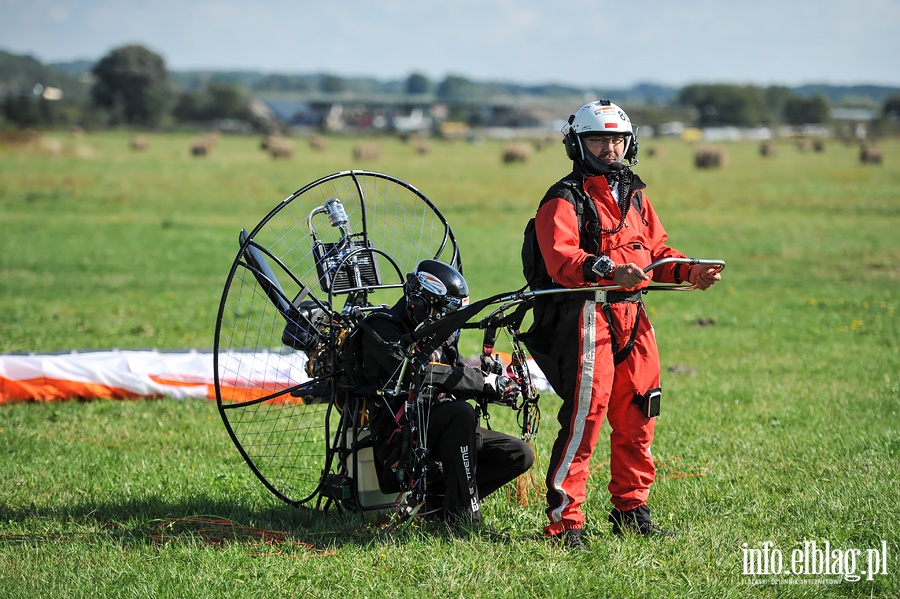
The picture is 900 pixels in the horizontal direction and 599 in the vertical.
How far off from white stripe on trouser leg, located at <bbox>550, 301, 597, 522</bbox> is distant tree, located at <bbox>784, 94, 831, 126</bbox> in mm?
93281

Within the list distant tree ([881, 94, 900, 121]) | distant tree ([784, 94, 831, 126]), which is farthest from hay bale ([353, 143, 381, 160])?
distant tree ([881, 94, 900, 121])

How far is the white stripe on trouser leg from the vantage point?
16.8 feet

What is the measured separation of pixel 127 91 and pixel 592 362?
93.1 meters

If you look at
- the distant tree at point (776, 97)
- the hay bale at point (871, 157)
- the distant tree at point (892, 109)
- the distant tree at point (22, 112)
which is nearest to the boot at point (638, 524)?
the hay bale at point (871, 157)

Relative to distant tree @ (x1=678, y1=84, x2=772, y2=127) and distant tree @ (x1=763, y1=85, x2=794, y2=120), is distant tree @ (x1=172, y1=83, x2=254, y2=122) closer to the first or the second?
distant tree @ (x1=678, y1=84, x2=772, y2=127)

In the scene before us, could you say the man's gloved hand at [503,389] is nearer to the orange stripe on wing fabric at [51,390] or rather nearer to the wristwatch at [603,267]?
the wristwatch at [603,267]

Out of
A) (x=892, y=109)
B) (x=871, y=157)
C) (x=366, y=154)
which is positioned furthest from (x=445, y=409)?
(x=892, y=109)

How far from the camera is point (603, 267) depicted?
16.1 ft

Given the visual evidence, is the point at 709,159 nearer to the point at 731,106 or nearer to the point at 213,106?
the point at 731,106

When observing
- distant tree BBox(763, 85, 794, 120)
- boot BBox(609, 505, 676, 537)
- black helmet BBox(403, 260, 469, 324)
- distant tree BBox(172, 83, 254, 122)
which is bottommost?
boot BBox(609, 505, 676, 537)

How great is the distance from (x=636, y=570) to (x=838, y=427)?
3.49m

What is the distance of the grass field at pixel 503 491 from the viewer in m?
4.93

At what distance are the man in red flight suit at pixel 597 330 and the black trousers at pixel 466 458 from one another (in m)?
0.38

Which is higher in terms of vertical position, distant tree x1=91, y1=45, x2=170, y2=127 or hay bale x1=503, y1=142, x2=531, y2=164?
distant tree x1=91, y1=45, x2=170, y2=127
